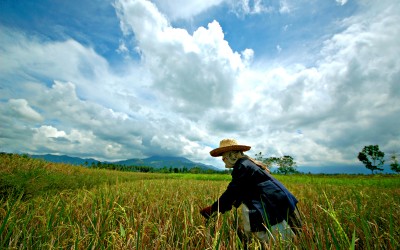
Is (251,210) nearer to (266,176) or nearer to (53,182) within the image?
(266,176)

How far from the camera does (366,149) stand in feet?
223

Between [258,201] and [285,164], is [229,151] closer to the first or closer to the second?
[258,201]

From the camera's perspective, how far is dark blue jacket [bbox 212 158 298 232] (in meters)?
3.08

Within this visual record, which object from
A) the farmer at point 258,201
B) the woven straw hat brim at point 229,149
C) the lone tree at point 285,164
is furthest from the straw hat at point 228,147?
the lone tree at point 285,164

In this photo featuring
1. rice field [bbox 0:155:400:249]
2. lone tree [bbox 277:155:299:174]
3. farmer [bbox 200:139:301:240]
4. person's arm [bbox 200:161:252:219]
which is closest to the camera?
rice field [bbox 0:155:400:249]

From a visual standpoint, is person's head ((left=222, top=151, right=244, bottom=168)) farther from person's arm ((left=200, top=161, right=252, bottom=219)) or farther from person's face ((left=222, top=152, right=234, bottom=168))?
person's arm ((left=200, top=161, right=252, bottom=219))

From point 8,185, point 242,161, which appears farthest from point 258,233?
point 8,185

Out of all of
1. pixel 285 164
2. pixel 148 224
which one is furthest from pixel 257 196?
pixel 285 164

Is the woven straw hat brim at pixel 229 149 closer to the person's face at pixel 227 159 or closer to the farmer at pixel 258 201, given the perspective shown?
the person's face at pixel 227 159

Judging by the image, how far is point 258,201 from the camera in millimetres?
3199

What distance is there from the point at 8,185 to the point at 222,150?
208 inches

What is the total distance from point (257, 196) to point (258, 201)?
4.3 inches

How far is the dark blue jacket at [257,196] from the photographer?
3.08m

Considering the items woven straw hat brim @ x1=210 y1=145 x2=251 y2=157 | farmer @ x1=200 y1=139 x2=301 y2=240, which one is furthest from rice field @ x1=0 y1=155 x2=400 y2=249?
woven straw hat brim @ x1=210 y1=145 x2=251 y2=157
